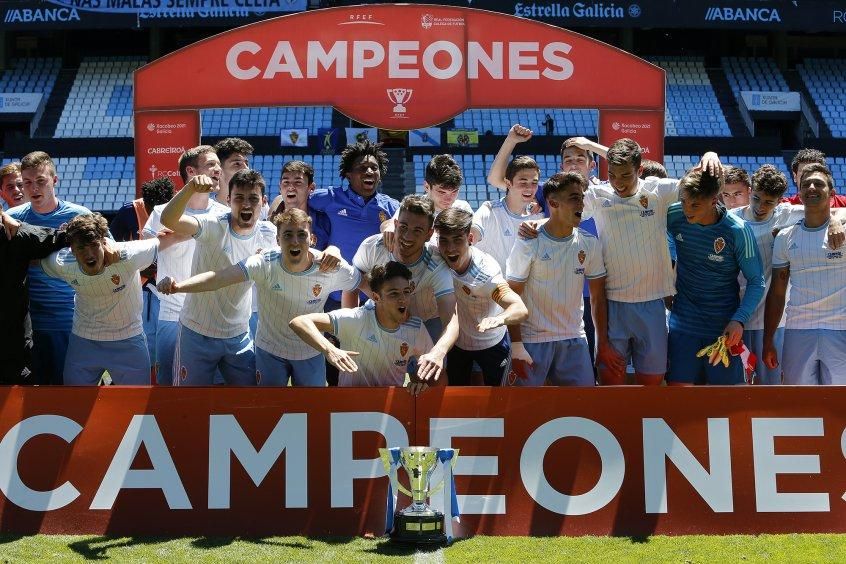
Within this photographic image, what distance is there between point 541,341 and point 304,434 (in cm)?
161

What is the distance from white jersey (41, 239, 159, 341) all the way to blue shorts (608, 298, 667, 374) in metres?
2.87

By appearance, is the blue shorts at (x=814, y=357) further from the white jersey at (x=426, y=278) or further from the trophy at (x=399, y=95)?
the trophy at (x=399, y=95)

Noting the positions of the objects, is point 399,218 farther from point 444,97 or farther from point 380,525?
point 444,97

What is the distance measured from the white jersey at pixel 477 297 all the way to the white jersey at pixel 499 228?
3.75 ft

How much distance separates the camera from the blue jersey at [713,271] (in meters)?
6.29

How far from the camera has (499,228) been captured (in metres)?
7.61

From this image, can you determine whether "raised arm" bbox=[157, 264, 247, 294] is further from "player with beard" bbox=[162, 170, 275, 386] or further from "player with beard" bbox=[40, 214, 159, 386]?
"player with beard" bbox=[40, 214, 159, 386]

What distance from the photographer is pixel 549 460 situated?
5.70 meters

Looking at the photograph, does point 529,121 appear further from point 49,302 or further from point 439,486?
point 439,486

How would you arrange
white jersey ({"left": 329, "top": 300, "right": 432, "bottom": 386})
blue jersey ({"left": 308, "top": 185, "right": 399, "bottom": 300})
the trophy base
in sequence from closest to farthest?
the trophy base
white jersey ({"left": 329, "top": 300, "right": 432, "bottom": 386})
blue jersey ({"left": 308, "top": 185, "right": 399, "bottom": 300})

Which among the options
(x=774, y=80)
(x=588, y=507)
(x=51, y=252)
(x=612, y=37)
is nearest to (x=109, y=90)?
(x=612, y=37)

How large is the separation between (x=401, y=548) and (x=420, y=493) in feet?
0.94

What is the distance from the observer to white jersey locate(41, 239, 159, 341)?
247 inches

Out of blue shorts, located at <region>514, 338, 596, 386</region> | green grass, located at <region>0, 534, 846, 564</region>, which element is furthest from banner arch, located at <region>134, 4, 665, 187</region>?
green grass, located at <region>0, 534, 846, 564</region>
